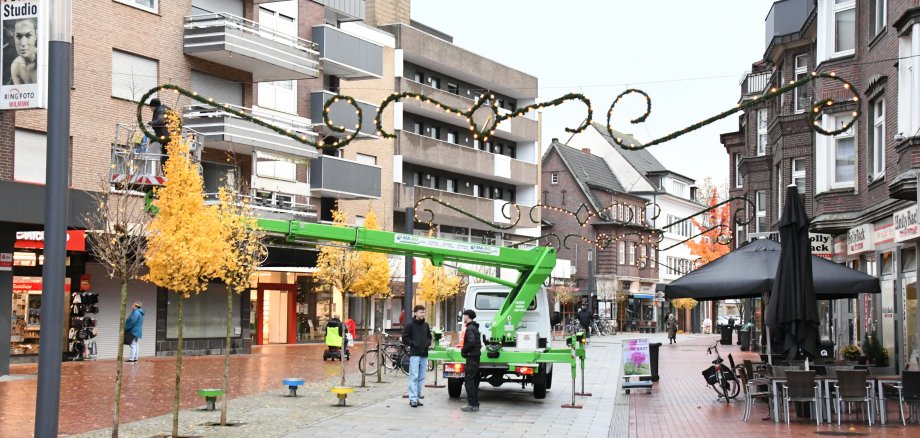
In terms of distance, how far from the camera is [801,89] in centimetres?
3472

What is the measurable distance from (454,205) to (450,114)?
4617mm

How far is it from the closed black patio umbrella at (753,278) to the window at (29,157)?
17208 millimetres

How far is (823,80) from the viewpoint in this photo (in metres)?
27.9

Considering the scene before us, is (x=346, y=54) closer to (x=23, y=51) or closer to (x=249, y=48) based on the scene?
(x=249, y=48)

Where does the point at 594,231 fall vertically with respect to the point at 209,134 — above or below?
below

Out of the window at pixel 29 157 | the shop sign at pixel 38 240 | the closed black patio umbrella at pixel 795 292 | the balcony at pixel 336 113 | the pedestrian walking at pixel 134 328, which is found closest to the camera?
the closed black patio umbrella at pixel 795 292

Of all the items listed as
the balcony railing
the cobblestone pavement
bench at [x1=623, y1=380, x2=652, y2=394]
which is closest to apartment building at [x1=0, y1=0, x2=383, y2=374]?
the cobblestone pavement

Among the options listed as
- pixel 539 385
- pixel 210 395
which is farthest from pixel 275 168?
pixel 210 395

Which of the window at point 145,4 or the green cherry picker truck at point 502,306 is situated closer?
the green cherry picker truck at point 502,306

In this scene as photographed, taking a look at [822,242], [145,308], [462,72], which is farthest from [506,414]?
[462,72]

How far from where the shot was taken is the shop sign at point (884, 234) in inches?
910

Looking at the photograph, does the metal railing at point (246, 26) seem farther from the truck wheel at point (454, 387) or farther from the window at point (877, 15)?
the window at point (877, 15)

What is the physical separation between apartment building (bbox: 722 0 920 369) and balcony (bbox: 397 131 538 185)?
20.5m

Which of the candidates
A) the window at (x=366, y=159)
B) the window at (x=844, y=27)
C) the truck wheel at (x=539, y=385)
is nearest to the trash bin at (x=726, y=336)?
the window at (x=366, y=159)
